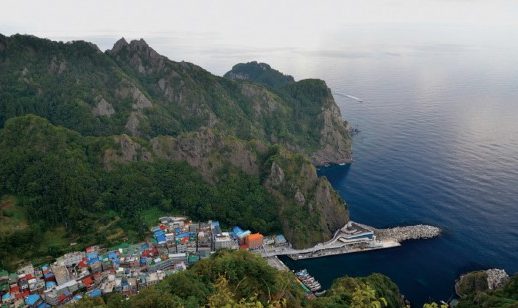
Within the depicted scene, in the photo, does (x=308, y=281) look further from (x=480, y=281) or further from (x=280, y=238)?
(x=480, y=281)

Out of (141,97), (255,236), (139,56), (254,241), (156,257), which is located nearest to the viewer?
(156,257)

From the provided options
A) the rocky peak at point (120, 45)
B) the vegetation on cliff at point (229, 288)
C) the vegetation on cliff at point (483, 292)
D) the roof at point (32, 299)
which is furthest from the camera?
the rocky peak at point (120, 45)

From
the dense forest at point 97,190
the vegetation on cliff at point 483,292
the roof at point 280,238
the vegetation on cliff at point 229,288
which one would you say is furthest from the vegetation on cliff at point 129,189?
the vegetation on cliff at point 229,288

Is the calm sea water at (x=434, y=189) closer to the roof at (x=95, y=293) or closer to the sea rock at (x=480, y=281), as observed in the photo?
the sea rock at (x=480, y=281)

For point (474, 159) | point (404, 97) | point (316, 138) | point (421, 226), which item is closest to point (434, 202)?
point (421, 226)

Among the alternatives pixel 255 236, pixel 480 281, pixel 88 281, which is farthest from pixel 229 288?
pixel 480 281

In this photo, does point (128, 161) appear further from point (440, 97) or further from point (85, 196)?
point (440, 97)
